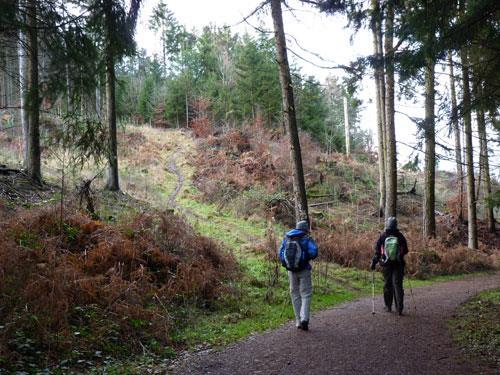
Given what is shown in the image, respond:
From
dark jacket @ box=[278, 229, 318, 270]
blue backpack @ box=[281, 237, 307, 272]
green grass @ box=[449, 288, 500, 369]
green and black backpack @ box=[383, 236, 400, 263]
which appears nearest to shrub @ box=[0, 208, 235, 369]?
blue backpack @ box=[281, 237, 307, 272]

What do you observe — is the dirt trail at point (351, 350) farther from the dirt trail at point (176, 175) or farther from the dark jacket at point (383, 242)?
the dirt trail at point (176, 175)

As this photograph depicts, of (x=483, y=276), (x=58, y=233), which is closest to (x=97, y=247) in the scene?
(x=58, y=233)

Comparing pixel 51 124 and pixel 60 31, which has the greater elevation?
pixel 60 31

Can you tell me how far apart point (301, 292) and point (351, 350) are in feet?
5.34

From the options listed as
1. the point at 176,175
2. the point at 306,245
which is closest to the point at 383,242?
the point at 306,245

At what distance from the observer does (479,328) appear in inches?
276

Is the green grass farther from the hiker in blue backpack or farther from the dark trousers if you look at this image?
the hiker in blue backpack

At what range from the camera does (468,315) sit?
8.24 m

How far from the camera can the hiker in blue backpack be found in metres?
7.55

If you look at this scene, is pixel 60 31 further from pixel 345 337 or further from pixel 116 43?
A: pixel 345 337

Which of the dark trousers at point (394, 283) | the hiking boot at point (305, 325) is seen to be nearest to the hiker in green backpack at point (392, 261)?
the dark trousers at point (394, 283)

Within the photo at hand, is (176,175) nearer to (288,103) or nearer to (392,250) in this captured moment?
(288,103)

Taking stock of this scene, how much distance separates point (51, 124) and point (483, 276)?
614 inches

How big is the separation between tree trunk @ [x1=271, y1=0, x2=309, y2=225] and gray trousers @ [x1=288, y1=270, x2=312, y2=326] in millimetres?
3503
